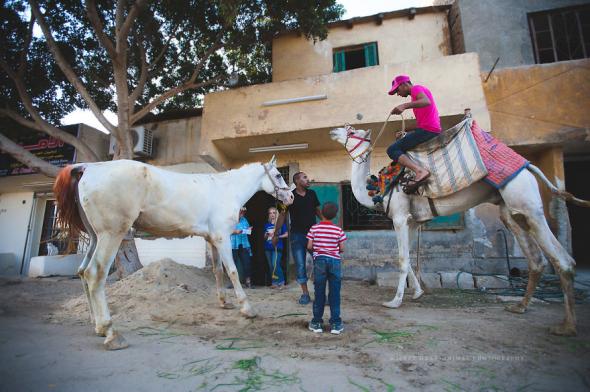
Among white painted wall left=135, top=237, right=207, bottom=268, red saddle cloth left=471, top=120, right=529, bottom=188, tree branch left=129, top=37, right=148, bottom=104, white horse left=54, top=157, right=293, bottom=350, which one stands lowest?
white painted wall left=135, top=237, right=207, bottom=268

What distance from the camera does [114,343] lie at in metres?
2.88

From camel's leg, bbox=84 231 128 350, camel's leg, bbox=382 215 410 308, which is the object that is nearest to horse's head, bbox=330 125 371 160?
camel's leg, bbox=382 215 410 308

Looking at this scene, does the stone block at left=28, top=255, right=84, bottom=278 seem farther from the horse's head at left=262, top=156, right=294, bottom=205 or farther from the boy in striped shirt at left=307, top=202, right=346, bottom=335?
the boy in striped shirt at left=307, top=202, right=346, bottom=335

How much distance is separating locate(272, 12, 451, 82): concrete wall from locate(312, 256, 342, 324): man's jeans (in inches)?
293

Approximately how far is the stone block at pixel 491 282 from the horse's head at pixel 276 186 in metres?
4.32

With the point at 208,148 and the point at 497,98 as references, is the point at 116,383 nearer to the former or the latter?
the point at 208,148

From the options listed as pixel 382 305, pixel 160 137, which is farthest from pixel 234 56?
pixel 382 305

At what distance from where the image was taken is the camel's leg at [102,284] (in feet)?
9.66

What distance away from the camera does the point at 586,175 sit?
10.5 metres

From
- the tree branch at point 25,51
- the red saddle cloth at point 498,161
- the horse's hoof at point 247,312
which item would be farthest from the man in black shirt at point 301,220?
the tree branch at point 25,51

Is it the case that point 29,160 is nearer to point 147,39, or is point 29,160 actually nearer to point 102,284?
point 147,39

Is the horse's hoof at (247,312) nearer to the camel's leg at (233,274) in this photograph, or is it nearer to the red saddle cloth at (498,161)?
the camel's leg at (233,274)

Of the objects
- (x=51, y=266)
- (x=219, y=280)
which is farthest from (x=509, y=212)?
(x=51, y=266)

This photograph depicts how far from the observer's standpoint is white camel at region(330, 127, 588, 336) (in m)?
3.33
